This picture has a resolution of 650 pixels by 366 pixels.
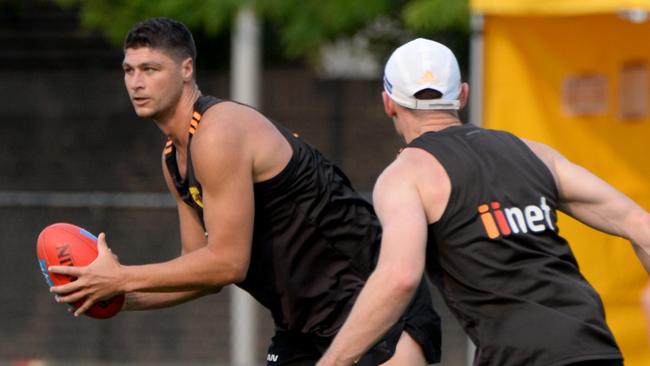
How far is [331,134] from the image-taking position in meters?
11.6

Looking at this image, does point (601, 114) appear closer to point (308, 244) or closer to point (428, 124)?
point (308, 244)

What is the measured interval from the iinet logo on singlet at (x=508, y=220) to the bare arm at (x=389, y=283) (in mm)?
241

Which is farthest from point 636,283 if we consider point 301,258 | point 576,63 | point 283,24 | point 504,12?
point 283,24

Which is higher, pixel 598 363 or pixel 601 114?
pixel 601 114

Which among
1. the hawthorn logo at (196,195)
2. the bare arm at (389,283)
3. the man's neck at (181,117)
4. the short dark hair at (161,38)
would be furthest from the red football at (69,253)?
the bare arm at (389,283)

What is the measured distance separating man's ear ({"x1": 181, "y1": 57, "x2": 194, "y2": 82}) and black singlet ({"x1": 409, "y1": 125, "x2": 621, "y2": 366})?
1379 millimetres

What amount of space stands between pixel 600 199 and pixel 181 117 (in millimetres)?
1797

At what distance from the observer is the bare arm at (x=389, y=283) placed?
167 inches

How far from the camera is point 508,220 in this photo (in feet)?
14.6

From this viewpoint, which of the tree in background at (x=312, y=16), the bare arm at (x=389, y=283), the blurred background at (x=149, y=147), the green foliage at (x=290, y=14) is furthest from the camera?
the blurred background at (x=149, y=147)

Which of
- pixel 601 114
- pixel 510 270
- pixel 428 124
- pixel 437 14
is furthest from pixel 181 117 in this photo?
pixel 437 14

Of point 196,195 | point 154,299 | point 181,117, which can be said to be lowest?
point 154,299

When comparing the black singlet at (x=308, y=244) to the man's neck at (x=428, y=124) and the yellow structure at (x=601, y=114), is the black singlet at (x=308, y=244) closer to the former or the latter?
the man's neck at (x=428, y=124)

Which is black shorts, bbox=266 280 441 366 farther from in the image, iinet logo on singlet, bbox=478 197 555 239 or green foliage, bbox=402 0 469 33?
green foliage, bbox=402 0 469 33
